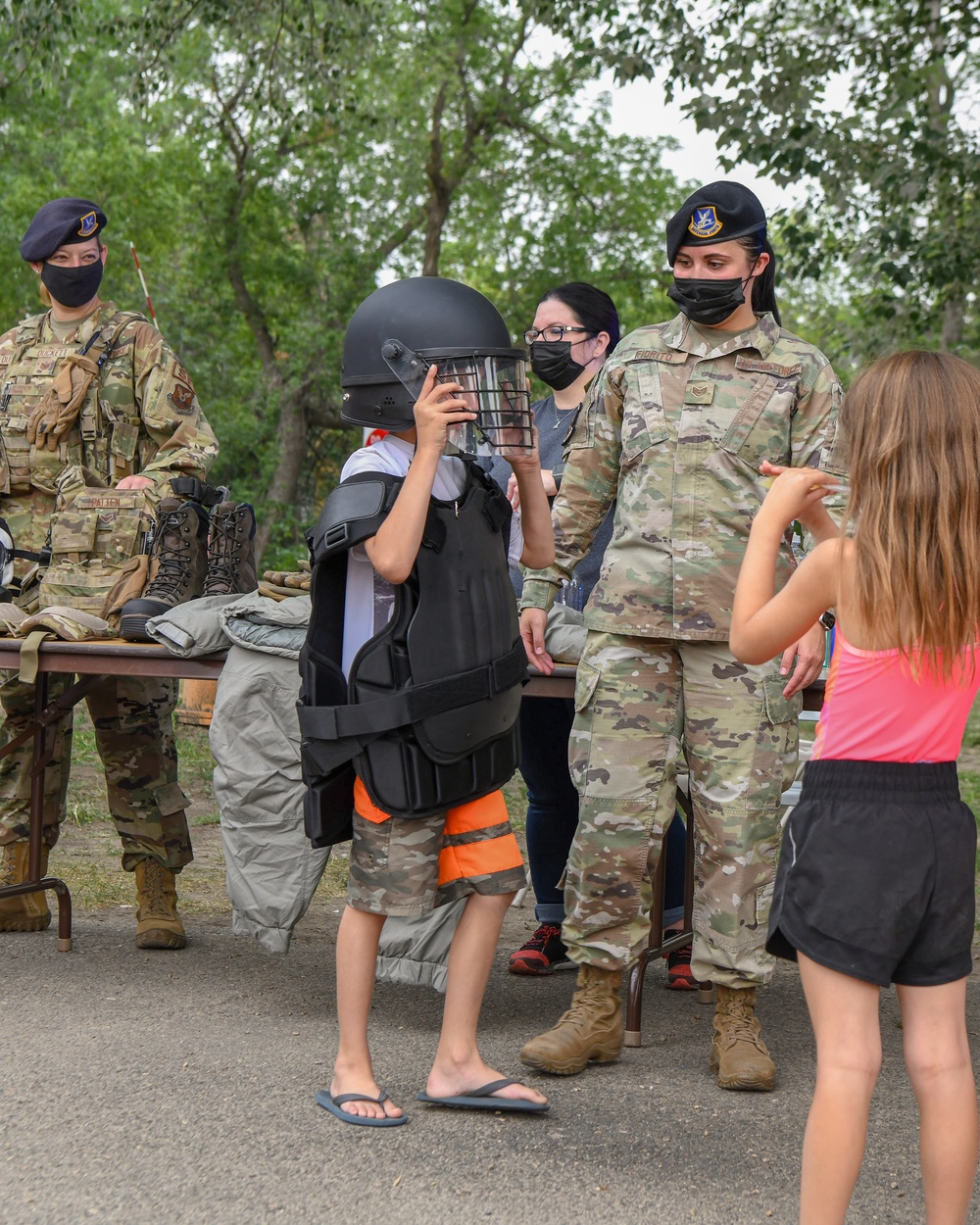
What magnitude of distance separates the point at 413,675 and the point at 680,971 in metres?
1.92

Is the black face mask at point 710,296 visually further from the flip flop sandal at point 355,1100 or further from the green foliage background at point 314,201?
the green foliage background at point 314,201

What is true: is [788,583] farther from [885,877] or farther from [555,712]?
[555,712]

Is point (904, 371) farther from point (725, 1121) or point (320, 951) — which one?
point (320, 951)

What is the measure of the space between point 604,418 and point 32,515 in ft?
7.30

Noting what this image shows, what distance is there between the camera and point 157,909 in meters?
4.72

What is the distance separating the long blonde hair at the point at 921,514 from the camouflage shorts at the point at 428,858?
121 centimetres

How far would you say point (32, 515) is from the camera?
4836 millimetres

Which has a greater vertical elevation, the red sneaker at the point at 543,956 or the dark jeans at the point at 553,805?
the dark jeans at the point at 553,805

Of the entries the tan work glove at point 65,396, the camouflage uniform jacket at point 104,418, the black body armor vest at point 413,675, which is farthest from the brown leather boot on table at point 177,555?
the black body armor vest at point 413,675

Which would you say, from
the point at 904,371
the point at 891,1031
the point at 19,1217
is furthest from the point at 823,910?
the point at 891,1031

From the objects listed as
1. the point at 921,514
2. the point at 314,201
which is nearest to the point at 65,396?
the point at 921,514

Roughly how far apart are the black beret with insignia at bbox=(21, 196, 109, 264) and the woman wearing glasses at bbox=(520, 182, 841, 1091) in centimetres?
216

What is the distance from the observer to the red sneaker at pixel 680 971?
4.43 meters

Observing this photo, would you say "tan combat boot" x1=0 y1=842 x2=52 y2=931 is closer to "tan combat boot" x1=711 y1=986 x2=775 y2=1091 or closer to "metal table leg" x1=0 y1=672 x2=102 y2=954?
"metal table leg" x1=0 y1=672 x2=102 y2=954
